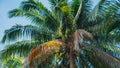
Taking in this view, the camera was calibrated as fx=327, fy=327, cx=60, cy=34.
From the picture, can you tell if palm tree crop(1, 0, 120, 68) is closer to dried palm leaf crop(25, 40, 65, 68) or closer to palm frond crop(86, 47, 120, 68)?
palm frond crop(86, 47, 120, 68)

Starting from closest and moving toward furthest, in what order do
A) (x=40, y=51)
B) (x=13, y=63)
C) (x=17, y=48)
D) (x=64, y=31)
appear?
1. (x=40, y=51)
2. (x=64, y=31)
3. (x=17, y=48)
4. (x=13, y=63)

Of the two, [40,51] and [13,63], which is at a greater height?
[40,51]

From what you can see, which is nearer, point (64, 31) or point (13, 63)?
point (64, 31)

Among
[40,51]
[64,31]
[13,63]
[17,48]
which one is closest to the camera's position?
[40,51]

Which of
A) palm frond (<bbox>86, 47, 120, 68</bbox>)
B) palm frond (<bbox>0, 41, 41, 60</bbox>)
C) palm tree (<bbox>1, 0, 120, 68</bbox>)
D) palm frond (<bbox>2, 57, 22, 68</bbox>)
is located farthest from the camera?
palm frond (<bbox>2, 57, 22, 68</bbox>)

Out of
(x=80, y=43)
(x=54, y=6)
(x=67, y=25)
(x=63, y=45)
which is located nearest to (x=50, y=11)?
(x=54, y=6)

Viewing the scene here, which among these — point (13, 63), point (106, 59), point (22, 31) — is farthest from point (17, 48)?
point (13, 63)

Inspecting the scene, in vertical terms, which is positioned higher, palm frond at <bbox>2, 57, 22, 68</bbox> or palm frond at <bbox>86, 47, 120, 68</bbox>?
palm frond at <bbox>86, 47, 120, 68</bbox>

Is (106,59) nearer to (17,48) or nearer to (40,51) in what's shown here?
(40,51)

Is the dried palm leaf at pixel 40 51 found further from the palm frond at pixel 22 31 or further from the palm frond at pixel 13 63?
the palm frond at pixel 13 63

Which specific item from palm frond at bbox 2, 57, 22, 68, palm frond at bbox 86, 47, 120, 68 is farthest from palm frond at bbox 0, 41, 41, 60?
palm frond at bbox 2, 57, 22, 68

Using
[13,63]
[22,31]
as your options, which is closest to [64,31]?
[22,31]

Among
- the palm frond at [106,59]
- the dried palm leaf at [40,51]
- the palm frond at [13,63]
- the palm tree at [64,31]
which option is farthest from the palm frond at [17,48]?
the palm frond at [13,63]

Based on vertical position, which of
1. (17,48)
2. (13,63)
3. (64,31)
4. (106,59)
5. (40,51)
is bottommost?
(13,63)
